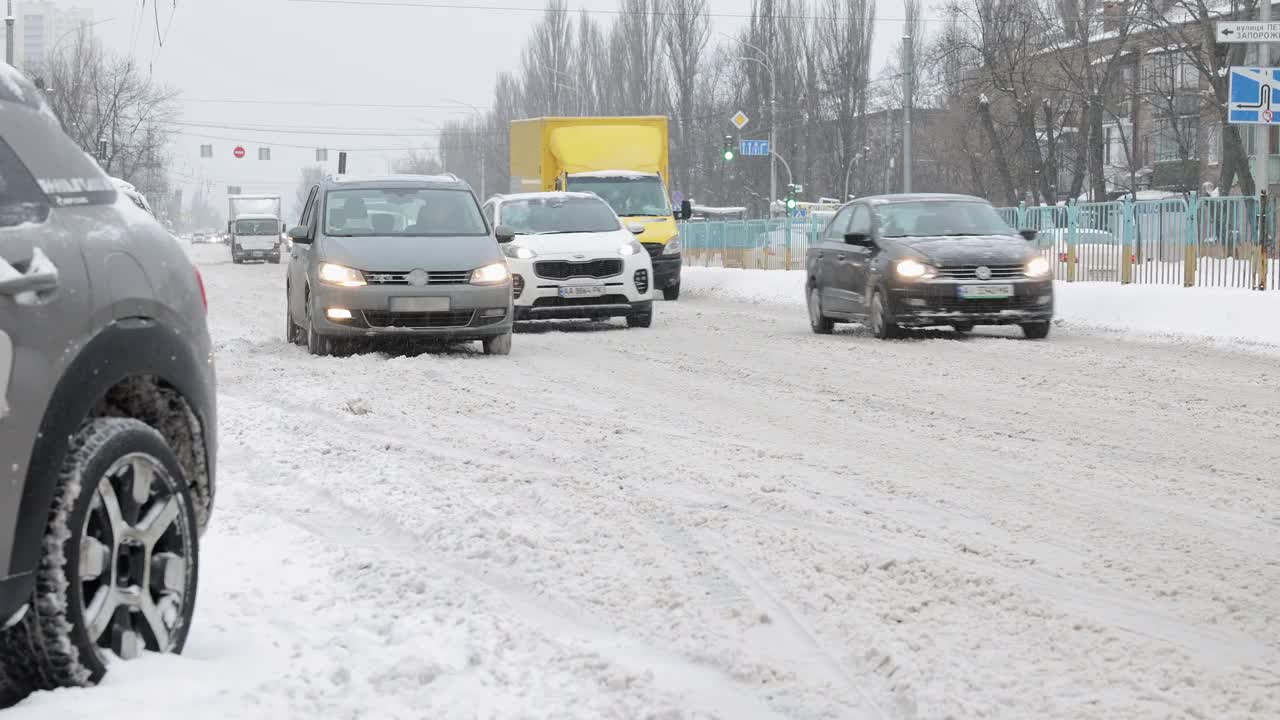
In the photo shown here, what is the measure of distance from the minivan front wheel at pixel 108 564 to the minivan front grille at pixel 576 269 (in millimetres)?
14577

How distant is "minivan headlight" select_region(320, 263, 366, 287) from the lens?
1504 centimetres

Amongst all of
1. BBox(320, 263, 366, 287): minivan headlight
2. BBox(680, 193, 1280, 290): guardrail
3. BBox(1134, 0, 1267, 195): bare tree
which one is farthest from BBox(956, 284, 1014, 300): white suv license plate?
BBox(1134, 0, 1267, 195): bare tree

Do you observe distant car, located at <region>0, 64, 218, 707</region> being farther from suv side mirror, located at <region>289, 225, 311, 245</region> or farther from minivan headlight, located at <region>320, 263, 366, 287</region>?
suv side mirror, located at <region>289, 225, 311, 245</region>

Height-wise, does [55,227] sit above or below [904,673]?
above

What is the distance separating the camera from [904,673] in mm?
4516

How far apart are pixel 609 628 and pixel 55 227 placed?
1945 millimetres

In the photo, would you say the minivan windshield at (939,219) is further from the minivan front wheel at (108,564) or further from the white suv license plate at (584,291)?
the minivan front wheel at (108,564)

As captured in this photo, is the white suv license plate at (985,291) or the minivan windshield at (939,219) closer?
the white suv license plate at (985,291)

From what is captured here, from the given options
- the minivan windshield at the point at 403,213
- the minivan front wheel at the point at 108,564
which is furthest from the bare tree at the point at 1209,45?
the minivan front wheel at the point at 108,564

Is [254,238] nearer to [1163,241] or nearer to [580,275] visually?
[1163,241]

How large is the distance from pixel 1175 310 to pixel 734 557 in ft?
50.7

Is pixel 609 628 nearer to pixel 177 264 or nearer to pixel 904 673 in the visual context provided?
pixel 904 673

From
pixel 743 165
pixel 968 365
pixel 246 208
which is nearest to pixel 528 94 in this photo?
pixel 743 165

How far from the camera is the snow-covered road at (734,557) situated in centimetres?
433
